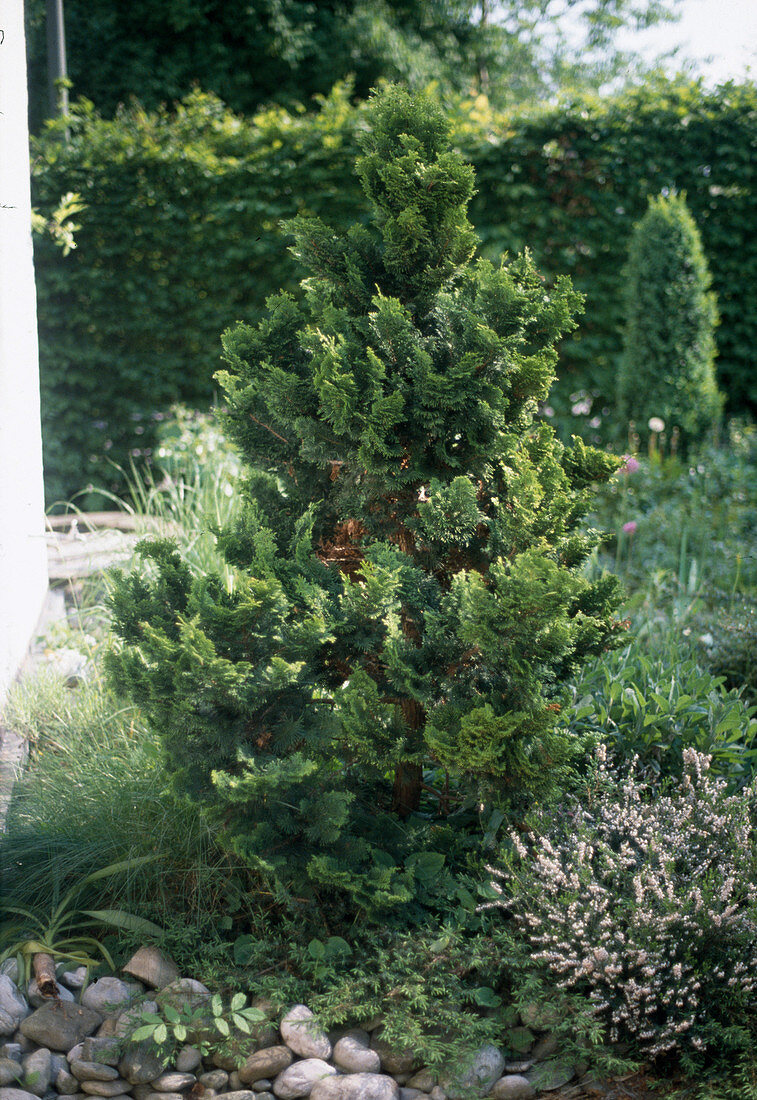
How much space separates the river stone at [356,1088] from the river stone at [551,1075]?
0.31 metres

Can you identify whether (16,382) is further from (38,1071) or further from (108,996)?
(38,1071)

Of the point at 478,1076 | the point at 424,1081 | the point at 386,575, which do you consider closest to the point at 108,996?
the point at 424,1081

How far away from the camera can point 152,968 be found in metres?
2.01

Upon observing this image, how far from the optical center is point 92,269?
723 cm

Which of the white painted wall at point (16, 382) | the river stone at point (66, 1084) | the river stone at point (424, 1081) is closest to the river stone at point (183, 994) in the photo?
the river stone at point (66, 1084)

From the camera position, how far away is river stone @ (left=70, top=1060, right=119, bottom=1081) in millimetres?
1772

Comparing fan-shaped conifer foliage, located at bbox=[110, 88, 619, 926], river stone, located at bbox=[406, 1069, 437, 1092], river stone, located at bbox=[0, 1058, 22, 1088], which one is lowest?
river stone, located at bbox=[406, 1069, 437, 1092]

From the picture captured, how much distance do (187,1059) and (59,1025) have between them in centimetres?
31

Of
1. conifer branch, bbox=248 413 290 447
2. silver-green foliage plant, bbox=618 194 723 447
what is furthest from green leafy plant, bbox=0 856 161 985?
silver-green foliage plant, bbox=618 194 723 447

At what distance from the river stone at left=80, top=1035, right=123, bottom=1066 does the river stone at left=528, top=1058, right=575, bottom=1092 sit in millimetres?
918

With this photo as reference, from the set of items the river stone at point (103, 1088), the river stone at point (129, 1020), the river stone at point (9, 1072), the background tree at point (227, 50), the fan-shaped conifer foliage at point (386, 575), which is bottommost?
the river stone at point (103, 1088)

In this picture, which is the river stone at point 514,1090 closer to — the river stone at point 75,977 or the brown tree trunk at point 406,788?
the brown tree trunk at point 406,788

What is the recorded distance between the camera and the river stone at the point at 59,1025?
1862 millimetres

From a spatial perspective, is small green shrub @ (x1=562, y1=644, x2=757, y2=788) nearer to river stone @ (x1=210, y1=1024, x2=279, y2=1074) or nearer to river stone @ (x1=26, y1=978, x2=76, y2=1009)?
river stone @ (x1=210, y1=1024, x2=279, y2=1074)
